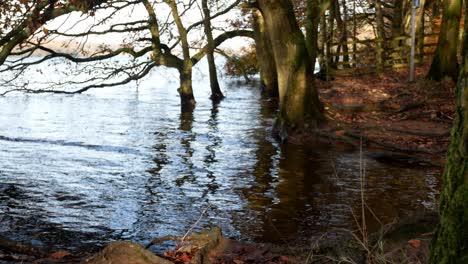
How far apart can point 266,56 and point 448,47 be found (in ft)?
50.8

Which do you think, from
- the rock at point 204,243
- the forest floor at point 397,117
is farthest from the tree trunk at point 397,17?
the rock at point 204,243

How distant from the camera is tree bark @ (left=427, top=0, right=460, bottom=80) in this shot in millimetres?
21781

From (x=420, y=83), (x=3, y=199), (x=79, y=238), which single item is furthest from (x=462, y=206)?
(x=420, y=83)

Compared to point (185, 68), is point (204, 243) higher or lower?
lower

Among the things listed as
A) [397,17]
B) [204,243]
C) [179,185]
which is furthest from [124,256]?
[397,17]

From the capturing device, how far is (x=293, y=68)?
17.9m

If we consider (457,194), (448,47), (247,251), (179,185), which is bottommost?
(179,185)

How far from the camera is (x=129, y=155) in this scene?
16078 millimetres

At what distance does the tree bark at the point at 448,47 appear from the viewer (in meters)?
21.8

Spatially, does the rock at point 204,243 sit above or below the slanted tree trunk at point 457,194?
below

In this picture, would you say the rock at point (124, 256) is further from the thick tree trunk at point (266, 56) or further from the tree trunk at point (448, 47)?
the thick tree trunk at point (266, 56)

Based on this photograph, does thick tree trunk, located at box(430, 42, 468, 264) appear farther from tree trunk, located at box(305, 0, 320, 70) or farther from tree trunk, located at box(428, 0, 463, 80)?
tree trunk, located at box(428, 0, 463, 80)

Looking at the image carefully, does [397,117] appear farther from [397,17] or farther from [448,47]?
[397,17]

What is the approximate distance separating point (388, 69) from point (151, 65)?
12242 millimetres
